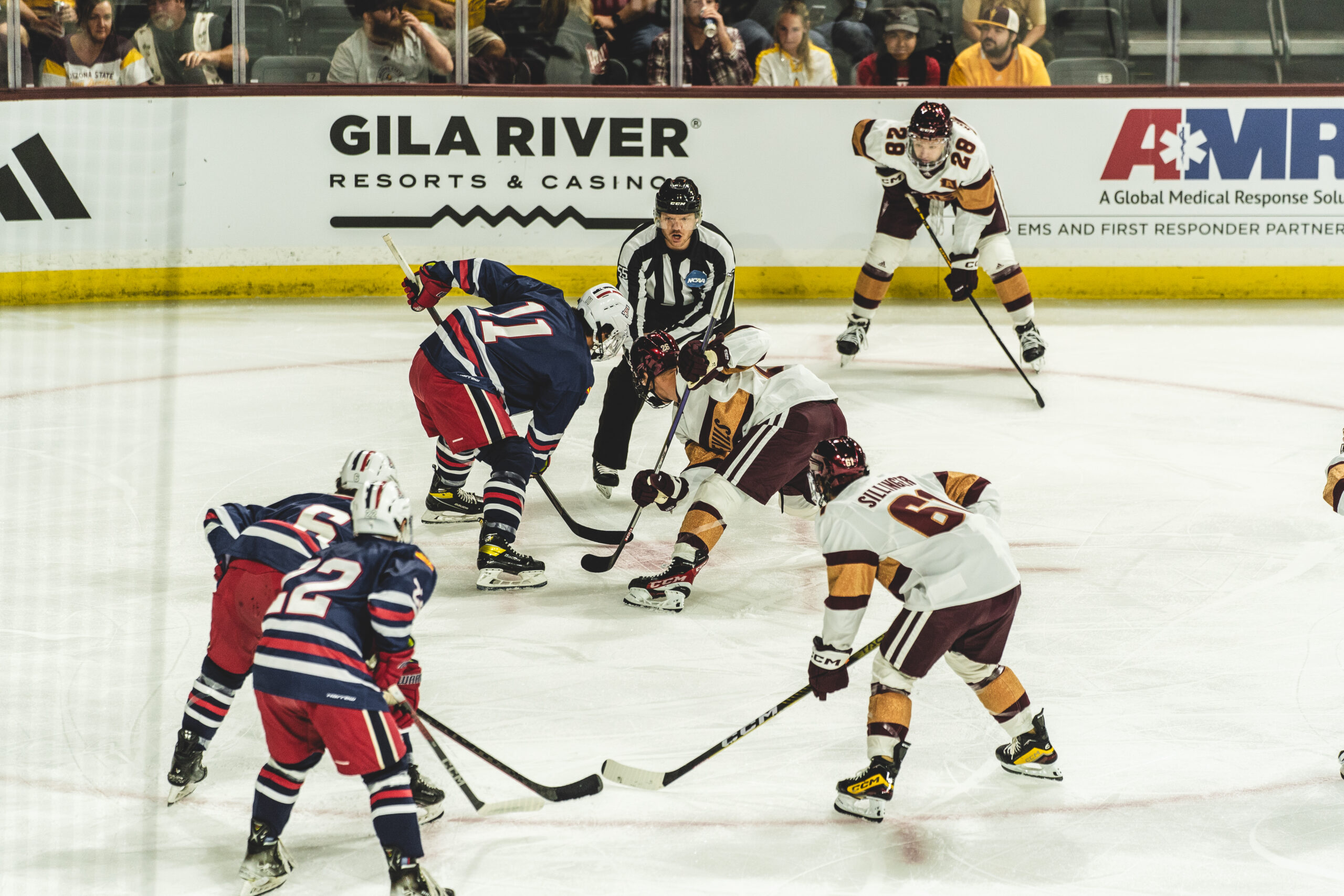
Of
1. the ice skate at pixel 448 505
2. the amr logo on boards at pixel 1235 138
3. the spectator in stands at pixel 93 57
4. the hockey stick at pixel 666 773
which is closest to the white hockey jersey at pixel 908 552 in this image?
the hockey stick at pixel 666 773

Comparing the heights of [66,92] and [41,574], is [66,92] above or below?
above

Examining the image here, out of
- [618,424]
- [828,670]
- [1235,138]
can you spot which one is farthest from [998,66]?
[828,670]

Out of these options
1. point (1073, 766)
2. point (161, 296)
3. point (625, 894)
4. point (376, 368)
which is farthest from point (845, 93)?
point (625, 894)

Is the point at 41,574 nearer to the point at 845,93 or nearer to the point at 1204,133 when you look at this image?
the point at 845,93

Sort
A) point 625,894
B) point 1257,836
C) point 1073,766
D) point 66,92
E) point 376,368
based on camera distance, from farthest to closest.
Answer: point 66,92
point 376,368
point 1073,766
point 1257,836
point 625,894

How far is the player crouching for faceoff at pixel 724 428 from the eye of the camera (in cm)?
440

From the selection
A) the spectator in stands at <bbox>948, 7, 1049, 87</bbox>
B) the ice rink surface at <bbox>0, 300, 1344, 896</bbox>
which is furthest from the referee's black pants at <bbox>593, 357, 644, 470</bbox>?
the spectator in stands at <bbox>948, 7, 1049, 87</bbox>

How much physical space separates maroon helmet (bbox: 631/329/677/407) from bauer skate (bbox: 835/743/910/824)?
1493mm

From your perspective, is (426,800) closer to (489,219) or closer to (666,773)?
(666,773)

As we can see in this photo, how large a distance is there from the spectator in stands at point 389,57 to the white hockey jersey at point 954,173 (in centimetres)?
265

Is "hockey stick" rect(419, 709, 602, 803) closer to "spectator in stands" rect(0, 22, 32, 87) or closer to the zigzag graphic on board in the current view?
the zigzag graphic on board

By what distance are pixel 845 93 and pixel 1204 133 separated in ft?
6.46

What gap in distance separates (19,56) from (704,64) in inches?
140

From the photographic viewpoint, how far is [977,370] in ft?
24.3
